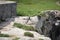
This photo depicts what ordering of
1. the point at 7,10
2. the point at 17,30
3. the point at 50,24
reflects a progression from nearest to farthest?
1. the point at 17,30
2. the point at 50,24
3. the point at 7,10

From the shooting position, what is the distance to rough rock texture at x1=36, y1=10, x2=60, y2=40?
27.9m

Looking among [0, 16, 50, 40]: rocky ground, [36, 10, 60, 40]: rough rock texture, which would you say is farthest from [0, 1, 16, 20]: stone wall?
[36, 10, 60, 40]: rough rock texture

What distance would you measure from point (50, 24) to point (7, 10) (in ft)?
27.3

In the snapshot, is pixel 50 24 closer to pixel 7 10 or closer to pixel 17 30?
pixel 17 30

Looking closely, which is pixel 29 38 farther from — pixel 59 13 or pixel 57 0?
pixel 57 0

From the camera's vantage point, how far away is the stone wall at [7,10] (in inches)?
1293

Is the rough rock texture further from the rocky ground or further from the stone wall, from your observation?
the stone wall

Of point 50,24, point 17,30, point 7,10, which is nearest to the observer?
point 17,30

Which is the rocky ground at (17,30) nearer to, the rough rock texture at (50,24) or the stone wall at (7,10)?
the stone wall at (7,10)

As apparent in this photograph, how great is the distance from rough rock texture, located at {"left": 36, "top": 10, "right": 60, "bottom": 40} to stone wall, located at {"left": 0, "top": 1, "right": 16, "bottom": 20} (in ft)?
20.6

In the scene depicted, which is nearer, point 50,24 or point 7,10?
point 50,24

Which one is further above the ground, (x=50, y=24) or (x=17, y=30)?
(x=50, y=24)

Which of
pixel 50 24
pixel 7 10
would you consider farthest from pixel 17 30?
pixel 7 10

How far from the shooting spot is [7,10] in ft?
111
